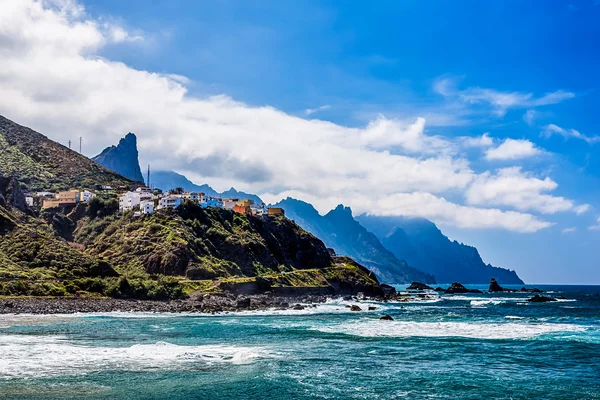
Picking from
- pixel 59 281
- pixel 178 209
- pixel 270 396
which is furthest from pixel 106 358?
pixel 178 209

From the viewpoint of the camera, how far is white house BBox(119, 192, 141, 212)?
498 feet

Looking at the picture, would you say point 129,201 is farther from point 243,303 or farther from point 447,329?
point 447,329

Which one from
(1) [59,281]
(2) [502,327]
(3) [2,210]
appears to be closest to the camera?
(2) [502,327]

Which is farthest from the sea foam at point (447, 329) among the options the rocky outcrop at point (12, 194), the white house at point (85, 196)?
the white house at point (85, 196)

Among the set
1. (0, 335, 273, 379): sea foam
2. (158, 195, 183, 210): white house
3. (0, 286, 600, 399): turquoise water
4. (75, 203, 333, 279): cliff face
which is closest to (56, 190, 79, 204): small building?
(75, 203, 333, 279): cliff face

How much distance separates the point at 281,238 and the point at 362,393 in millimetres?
146514

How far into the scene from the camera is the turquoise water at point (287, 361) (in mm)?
30766

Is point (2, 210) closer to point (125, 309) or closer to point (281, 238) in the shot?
Answer: point (125, 309)

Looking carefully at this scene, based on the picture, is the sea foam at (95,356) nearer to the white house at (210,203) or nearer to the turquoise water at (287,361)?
Answer: the turquoise water at (287,361)

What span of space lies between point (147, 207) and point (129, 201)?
10575mm

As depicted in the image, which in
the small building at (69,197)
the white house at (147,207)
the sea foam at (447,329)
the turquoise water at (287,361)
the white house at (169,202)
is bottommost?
the sea foam at (447,329)

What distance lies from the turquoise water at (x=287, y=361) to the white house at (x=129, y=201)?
281 ft

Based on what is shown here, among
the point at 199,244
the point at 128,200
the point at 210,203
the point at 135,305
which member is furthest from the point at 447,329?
the point at 210,203

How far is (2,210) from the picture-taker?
12212cm
